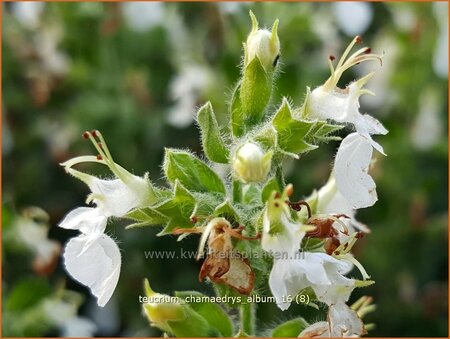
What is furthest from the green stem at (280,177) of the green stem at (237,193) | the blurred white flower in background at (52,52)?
the blurred white flower in background at (52,52)

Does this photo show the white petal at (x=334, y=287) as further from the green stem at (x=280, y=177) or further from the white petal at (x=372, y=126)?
the white petal at (x=372, y=126)

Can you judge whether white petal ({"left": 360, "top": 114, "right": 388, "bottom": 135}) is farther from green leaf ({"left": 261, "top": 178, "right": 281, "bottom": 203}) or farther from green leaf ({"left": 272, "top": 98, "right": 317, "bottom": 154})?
green leaf ({"left": 261, "top": 178, "right": 281, "bottom": 203})

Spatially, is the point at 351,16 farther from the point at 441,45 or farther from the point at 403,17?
the point at 403,17

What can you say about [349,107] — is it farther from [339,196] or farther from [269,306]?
[269,306]

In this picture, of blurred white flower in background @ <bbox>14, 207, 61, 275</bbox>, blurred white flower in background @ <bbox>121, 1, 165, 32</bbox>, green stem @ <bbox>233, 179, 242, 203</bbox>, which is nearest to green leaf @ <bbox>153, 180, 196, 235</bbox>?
green stem @ <bbox>233, 179, 242, 203</bbox>

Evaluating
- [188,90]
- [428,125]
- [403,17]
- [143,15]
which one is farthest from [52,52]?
[428,125]
